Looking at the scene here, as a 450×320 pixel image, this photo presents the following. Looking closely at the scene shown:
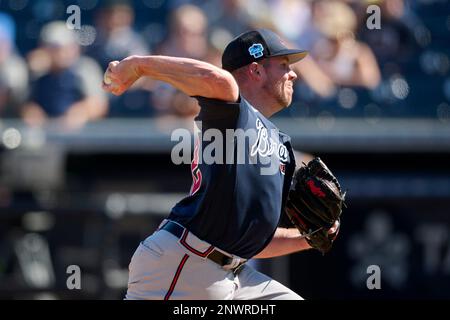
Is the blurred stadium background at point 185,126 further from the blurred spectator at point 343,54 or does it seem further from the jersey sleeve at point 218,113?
the jersey sleeve at point 218,113

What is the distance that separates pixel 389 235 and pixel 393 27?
2.11 m

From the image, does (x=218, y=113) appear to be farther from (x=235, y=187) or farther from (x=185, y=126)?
(x=185, y=126)

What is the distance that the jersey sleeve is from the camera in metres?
3.71

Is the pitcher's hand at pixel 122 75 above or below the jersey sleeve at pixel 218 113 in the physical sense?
above

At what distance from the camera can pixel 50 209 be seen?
7859 millimetres

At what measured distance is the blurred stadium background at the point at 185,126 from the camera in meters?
8.12

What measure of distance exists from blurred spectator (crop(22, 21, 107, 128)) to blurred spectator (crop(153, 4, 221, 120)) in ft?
1.99

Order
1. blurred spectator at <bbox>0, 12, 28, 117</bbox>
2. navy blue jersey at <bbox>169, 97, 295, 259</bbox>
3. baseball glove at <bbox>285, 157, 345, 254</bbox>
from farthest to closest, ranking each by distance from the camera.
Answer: blurred spectator at <bbox>0, 12, 28, 117</bbox> → baseball glove at <bbox>285, 157, 345, 254</bbox> → navy blue jersey at <bbox>169, 97, 295, 259</bbox>

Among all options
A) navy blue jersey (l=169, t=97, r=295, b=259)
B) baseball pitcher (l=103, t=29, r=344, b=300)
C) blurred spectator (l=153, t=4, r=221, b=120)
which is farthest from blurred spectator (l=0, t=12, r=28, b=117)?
navy blue jersey (l=169, t=97, r=295, b=259)

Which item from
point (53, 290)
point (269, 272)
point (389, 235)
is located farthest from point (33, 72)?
point (389, 235)

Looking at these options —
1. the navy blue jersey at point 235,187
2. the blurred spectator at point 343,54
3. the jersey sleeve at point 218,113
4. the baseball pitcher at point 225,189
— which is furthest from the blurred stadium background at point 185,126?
the jersey sleeve at point 218,113

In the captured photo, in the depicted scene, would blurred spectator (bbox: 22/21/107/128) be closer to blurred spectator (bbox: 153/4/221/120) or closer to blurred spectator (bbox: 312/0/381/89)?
blurred spectator (bbox: 153/4/221/120)

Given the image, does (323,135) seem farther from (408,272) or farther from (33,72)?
(33,72)

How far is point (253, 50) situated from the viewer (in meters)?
4.18
